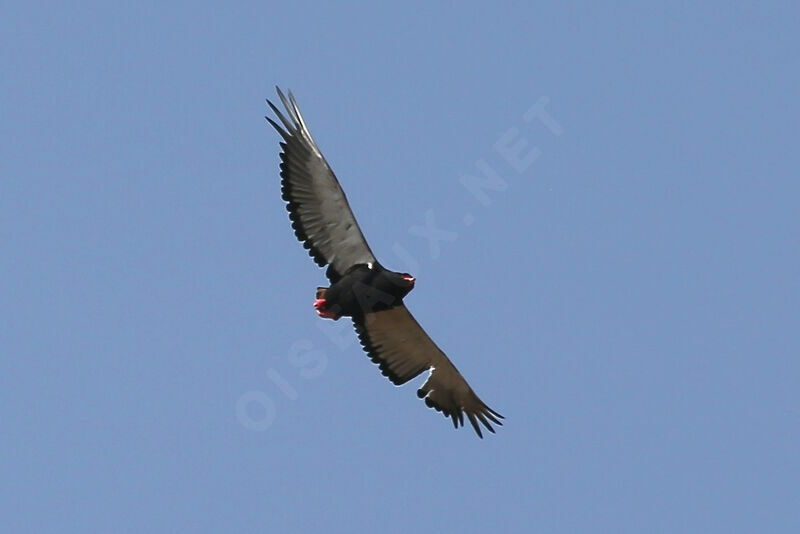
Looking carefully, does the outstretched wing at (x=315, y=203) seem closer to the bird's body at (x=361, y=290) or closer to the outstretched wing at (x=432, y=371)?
the bird's body at (x=361, y=290)

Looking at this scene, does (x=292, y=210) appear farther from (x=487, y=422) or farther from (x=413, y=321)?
(x=487, y=422)

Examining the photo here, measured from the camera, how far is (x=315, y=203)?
33.2 meters

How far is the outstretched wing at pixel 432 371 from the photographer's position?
34.4m

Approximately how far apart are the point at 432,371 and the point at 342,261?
3153mm

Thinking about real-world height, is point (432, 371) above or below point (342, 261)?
below

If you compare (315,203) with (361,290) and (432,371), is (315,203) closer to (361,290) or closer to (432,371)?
(361,290)

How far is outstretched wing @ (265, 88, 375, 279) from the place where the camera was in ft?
108

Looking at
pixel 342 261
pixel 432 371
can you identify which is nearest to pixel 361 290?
pixel 342 261

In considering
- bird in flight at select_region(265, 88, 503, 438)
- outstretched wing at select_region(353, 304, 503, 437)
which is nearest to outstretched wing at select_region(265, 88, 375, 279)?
bird in flight at select_region(265, 88, 503, 438)

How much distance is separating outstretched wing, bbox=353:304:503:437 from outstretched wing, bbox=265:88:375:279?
1.71 metres

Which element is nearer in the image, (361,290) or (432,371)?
(361,290)

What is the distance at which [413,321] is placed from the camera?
33.8 metres

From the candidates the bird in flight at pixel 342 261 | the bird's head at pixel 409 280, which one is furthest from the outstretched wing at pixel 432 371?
the bird's head at pixel 409 280

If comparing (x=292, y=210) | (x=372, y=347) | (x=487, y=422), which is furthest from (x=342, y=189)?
(x=487, y=422)
